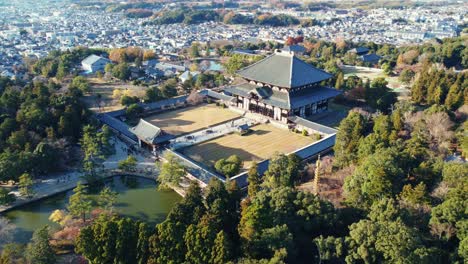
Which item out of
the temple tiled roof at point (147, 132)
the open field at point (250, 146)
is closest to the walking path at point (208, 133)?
the open field at point (250, 146)

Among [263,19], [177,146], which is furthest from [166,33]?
[177,146]

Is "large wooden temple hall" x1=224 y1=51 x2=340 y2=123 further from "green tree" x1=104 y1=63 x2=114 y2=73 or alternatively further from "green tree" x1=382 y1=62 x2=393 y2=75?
"green tree" x1=104 y1=63 x2=114 y2=73

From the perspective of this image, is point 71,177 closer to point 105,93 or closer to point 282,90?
point 282,90

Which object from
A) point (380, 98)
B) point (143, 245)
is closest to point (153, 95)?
point (380, 98)

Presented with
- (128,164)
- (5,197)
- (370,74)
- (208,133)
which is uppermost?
(5,197)

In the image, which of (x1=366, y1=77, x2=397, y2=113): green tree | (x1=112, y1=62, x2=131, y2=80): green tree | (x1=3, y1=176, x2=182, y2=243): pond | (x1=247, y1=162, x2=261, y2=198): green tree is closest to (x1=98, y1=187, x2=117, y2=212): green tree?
(x1=3, y1=176, x2=182, y2=243): pond

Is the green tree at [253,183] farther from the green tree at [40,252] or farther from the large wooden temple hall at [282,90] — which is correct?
the large wooden temple hall at [282,90]

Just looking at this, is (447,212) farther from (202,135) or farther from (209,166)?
(202,135)
